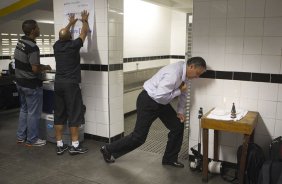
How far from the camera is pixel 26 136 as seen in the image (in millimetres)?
4215

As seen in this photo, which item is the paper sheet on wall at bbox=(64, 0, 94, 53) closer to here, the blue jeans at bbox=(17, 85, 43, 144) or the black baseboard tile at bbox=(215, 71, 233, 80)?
the blue jeans at bbox=(17, 85, 43, 144)

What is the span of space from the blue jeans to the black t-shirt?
0.56 metres

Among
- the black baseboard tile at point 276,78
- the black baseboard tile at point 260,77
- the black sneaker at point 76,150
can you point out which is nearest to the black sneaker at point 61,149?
the black sneaker at point 76,150

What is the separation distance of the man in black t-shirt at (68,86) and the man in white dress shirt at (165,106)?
59 centimetres

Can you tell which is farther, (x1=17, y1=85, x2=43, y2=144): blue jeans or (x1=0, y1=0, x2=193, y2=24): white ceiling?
(x1=0, y1=0, x2=193, y2=24): white ceiling

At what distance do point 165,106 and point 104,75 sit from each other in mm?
1114

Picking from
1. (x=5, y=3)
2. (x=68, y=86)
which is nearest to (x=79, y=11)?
(x=68, y=86)

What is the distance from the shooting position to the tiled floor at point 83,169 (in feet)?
10.2

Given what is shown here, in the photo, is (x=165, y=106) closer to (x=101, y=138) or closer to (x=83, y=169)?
(x=83, y=169)

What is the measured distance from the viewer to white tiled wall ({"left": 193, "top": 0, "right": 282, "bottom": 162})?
115 inches

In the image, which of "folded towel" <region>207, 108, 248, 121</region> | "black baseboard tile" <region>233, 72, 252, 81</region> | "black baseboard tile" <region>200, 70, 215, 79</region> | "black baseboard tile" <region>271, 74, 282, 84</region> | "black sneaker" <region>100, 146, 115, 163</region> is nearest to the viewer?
"folded towel" <region>207, 108, 248, 121</region>

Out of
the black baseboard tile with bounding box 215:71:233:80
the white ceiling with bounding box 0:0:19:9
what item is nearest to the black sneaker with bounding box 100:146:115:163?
the black baseboard tile with bounding box 215:71:233:80

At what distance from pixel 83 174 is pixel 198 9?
7.47 ft

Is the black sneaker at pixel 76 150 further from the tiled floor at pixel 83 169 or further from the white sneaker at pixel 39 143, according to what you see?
the white sneaker at pixel 39 143
